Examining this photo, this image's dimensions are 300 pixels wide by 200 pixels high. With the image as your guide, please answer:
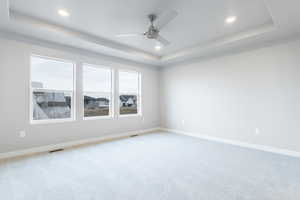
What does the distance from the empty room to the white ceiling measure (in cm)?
2

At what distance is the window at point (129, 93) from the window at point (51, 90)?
1.55 m

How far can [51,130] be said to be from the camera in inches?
148

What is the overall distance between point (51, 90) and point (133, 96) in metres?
2.57

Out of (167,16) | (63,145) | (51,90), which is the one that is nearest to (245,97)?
(167,16)

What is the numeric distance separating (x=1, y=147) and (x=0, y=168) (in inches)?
26.4

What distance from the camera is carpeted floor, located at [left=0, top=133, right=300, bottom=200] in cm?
194

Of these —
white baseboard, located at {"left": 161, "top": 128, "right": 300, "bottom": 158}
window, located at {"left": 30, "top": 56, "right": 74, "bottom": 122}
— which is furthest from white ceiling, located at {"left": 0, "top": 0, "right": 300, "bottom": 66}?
white baseboard, located at {"left": 161, "top": 128, "right": 300, "bottom": 158}

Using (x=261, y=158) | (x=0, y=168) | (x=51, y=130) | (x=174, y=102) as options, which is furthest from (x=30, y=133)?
(x=261, y=158)

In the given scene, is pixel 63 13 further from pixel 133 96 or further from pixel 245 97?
pixel 245 97

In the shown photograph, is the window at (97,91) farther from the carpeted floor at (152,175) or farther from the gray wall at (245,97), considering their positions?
the gray wall at (245,97)

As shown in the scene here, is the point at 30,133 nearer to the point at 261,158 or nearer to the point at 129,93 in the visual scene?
the point at 129,93

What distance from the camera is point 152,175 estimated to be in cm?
243

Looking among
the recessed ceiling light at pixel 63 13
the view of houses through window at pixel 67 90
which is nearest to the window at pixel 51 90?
the view of houses through window at pixel 67 90

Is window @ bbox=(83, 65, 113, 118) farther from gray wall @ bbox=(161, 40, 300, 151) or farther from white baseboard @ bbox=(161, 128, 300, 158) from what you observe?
white baseboard @ bbox=(161, 128, 300, 158)
